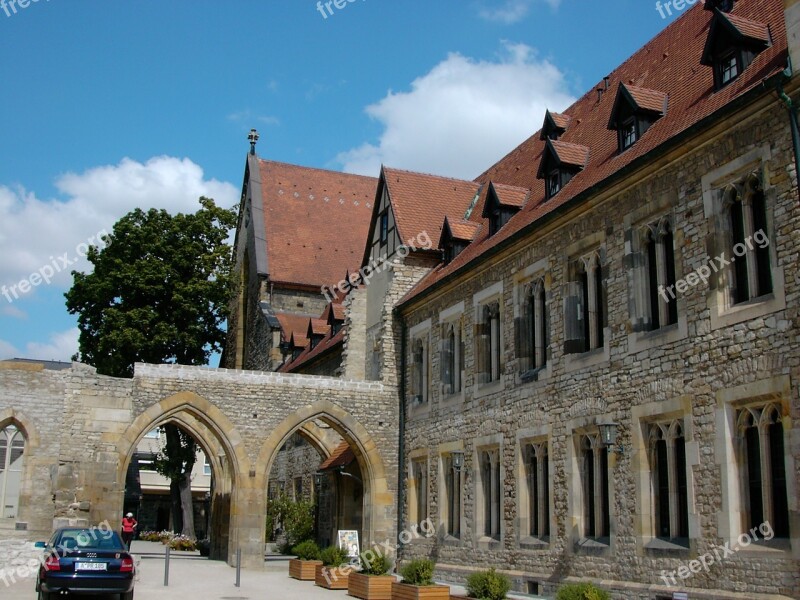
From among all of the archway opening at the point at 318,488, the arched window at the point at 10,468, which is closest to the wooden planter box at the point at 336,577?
the archway opening at the point at 318,488

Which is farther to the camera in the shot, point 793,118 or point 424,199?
point 424,199

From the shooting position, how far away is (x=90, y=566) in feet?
44.2

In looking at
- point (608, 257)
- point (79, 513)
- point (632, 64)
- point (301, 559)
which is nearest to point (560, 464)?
point (608, 257)

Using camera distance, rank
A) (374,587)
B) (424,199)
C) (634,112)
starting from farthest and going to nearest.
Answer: (424,199) → (374,587) → (634,112)

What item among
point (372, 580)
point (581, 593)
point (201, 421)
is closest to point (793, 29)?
point (581, 593)

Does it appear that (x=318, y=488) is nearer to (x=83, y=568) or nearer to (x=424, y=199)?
(x=424, y=199)

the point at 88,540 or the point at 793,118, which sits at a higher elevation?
the point at 793,118

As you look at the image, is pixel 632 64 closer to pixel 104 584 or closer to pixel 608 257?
pixel 608 257

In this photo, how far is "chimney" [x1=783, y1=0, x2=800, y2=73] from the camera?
12023mm

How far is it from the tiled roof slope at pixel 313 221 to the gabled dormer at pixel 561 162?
20.5 metres

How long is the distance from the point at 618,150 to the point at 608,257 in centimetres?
232

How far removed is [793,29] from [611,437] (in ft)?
21.5

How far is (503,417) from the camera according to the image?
19047 mm

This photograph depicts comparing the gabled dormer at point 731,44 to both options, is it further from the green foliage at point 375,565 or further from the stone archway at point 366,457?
the stone archway at point 366,457
